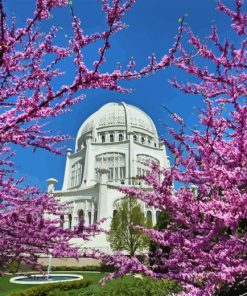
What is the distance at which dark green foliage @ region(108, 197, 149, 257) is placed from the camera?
1351 inches

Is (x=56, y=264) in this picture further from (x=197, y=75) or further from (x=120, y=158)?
(x=197, y=75)

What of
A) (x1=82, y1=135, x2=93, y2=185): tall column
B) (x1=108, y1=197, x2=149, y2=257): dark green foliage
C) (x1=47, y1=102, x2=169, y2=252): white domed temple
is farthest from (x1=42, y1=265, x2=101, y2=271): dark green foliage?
(x1=82, y1=135, x2=93, y2=185): tall column

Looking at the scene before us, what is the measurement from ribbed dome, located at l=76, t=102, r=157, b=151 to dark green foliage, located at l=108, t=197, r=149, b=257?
105ft

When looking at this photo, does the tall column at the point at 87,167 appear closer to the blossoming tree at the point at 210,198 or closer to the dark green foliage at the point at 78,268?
the dark green foliage at the point at 78,268

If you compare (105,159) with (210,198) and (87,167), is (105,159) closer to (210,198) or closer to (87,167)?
(87,167)

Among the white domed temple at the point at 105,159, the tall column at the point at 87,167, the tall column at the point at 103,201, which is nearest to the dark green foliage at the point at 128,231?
the white domed temple at the point at 105,159

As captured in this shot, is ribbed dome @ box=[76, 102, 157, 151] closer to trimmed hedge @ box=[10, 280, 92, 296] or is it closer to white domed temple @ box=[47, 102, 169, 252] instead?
white domed temple @ box=[47, 102, 169, 252]

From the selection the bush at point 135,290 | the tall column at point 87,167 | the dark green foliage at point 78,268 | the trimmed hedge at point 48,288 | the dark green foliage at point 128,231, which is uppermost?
the tall column at point 87,167

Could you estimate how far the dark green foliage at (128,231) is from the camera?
34.3 metres

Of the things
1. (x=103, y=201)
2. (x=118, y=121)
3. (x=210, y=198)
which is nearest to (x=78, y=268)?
(x=103, y=201)

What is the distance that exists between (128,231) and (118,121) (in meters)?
37.3

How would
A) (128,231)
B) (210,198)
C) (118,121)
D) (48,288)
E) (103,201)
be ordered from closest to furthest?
(210,198), (48,288), (128,231), (103,201), (118,121)

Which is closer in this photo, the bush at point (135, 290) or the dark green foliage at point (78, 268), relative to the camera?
the bush at point (135, 290)

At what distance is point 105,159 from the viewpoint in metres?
62.1
